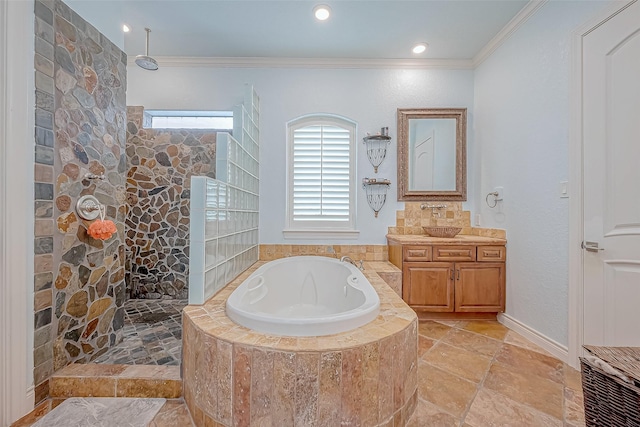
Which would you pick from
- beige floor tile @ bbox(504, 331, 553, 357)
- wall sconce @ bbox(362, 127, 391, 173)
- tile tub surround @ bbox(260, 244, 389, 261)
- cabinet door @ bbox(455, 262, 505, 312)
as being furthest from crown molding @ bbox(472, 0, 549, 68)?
beige floor tile @ bbox(504, 331, 553, 357)

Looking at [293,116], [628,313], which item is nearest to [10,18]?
[293,116]

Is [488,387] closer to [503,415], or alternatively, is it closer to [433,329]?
[503,415]

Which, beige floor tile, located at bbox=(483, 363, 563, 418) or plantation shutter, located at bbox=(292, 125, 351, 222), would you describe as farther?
plantation shutter, located at bbox=(292, 125, 351, 222)

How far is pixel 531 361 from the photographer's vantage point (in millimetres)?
1832

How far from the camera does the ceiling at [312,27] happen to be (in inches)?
84.2

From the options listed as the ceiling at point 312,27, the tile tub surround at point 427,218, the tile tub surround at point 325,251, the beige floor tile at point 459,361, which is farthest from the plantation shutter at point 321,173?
the beige floor tile at point 459,361

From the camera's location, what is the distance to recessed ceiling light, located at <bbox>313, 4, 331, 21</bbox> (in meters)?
2.13

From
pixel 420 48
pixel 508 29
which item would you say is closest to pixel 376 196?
pixel 420 48

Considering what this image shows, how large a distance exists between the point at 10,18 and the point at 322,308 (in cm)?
263

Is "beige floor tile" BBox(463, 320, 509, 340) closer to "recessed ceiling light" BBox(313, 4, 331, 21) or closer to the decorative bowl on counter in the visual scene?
the decorative bowl on counter

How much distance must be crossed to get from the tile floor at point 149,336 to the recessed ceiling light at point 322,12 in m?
2.86

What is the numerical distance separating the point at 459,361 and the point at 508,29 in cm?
292

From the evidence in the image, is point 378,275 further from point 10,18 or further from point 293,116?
point 10,18

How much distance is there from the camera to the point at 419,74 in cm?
292
